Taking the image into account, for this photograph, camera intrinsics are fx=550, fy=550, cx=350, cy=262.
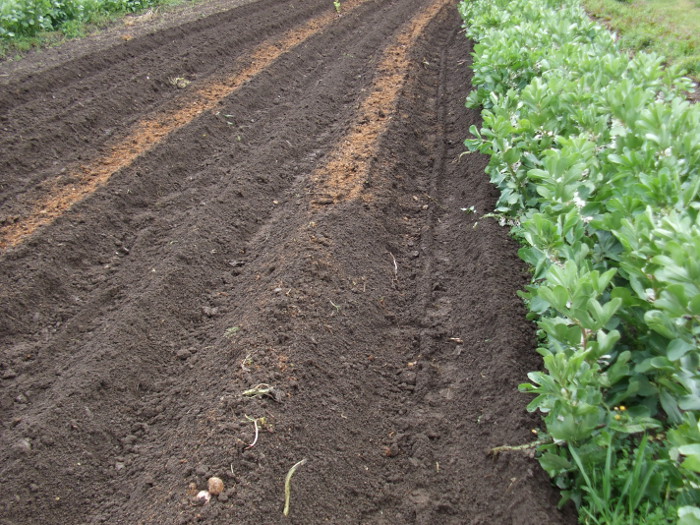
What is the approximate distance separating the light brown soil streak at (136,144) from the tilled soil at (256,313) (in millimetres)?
44

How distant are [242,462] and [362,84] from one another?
644cm

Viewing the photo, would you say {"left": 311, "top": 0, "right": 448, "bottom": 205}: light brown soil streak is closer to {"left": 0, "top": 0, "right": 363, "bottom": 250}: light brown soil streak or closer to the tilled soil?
the tilled soil

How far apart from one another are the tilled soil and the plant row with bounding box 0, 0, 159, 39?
3495mm

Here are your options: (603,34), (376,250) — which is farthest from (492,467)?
(603,34)

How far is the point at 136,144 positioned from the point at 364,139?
2720mm

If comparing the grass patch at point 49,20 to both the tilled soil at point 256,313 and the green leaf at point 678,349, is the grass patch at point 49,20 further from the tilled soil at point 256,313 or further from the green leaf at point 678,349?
the green leaf at point 678,349

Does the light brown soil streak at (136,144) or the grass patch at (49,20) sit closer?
the light brown soil streak at (136,144)

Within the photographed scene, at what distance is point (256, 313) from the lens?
3965 mm

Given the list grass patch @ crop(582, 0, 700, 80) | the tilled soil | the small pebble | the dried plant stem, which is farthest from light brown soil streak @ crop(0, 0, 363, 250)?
grass patch @ crop(582, 0, 700, 80)

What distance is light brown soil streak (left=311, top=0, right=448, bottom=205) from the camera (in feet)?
17.8

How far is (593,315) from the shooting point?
234 centimetres

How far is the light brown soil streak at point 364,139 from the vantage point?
543 centimetres

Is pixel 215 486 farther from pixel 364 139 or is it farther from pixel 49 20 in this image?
pixel 49 20

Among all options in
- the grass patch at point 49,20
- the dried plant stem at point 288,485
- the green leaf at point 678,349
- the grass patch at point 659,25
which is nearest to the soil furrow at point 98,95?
the grass patch at point 49,20
